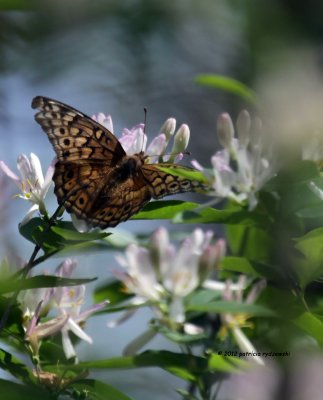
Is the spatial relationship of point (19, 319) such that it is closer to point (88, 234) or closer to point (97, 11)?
point (88, 234)

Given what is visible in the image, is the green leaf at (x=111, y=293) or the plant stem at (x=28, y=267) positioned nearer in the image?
the plant stem at (x=28, y=267)

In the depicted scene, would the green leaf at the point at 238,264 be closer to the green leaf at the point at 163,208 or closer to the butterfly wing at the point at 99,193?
the green leaf at the point at 163,208

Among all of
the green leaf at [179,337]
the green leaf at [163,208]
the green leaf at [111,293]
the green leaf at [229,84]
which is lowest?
the green leaf at [111,293]

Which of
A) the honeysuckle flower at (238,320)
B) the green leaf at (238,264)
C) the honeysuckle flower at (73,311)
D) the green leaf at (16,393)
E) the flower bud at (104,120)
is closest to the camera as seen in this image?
the green leaf at (16,393)

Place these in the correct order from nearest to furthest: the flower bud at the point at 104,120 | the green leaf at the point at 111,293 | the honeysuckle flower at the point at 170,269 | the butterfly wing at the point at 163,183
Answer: the honeysuckle flower at the point at 170,269, the butterfly wing at the point at 163,183, the flower bud at the point at 104,120, the green leaf at the point at 111,293

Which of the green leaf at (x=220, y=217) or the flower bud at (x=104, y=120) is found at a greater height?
the flower bud at (x=104, y=120)

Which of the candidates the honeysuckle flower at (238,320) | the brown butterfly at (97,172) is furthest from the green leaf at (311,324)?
the brown butterfly at (97,172)
